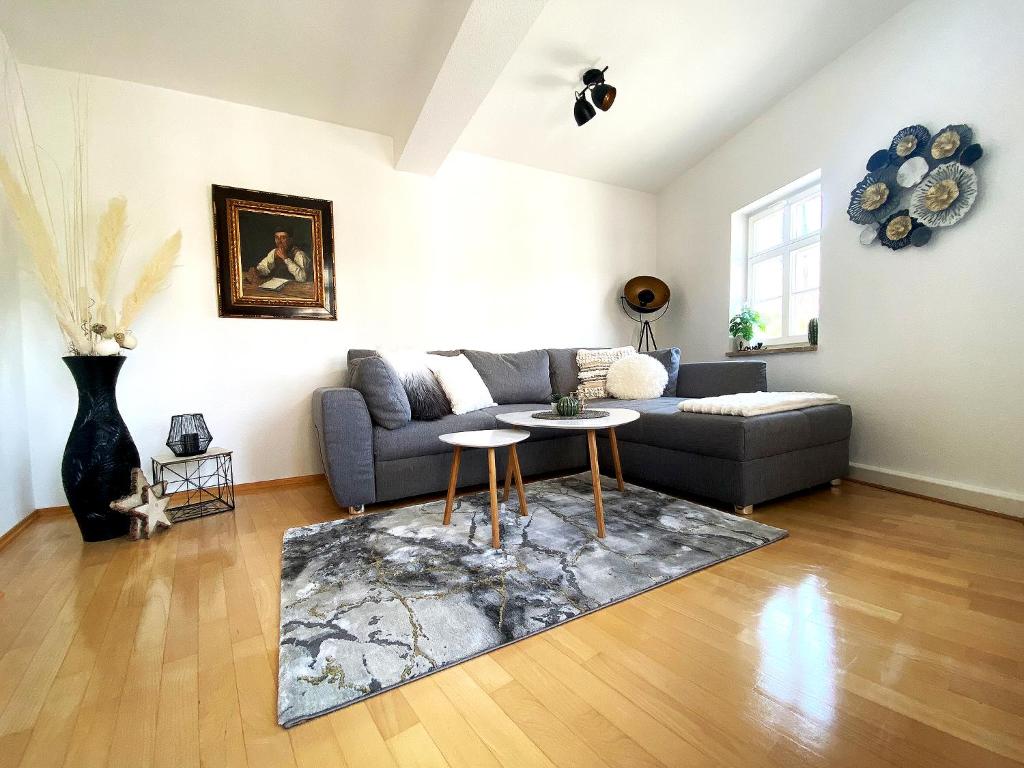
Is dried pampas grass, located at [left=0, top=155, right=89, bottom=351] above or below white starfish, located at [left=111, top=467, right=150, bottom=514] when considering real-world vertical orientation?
above

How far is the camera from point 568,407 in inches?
79.7

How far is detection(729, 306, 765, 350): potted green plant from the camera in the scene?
341cm

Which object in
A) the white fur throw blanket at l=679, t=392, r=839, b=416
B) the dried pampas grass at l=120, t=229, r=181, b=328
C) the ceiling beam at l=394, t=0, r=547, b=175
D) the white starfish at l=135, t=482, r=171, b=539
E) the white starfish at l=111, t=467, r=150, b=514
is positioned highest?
the ceiling beam at l=394, t=0, r=547, b=175

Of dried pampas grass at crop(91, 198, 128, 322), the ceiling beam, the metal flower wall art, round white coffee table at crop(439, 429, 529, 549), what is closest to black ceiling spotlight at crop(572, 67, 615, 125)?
the ceiling beam

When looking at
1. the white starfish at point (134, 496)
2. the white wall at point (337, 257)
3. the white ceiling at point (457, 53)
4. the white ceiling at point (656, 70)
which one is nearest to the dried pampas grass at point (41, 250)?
the white wall at point (337, 257)

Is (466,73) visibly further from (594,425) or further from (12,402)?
(12,402)

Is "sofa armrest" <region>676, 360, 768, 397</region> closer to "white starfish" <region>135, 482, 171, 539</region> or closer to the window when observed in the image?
the window

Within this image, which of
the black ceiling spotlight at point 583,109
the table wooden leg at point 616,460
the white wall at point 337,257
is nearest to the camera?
the table wooden leg at point 616,460

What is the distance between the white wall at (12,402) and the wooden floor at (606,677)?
576 mm

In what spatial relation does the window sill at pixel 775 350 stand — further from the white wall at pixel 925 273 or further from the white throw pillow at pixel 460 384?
the white throw pillow at pixel 460 384

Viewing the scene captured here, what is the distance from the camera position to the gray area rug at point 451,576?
1.07 meters

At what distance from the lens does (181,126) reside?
251 centimetres

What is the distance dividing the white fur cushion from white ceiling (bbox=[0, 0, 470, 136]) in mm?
2208

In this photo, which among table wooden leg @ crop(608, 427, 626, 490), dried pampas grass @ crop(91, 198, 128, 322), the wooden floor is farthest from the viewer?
table wooden leg @ crop(608, 427, 626, 490)
